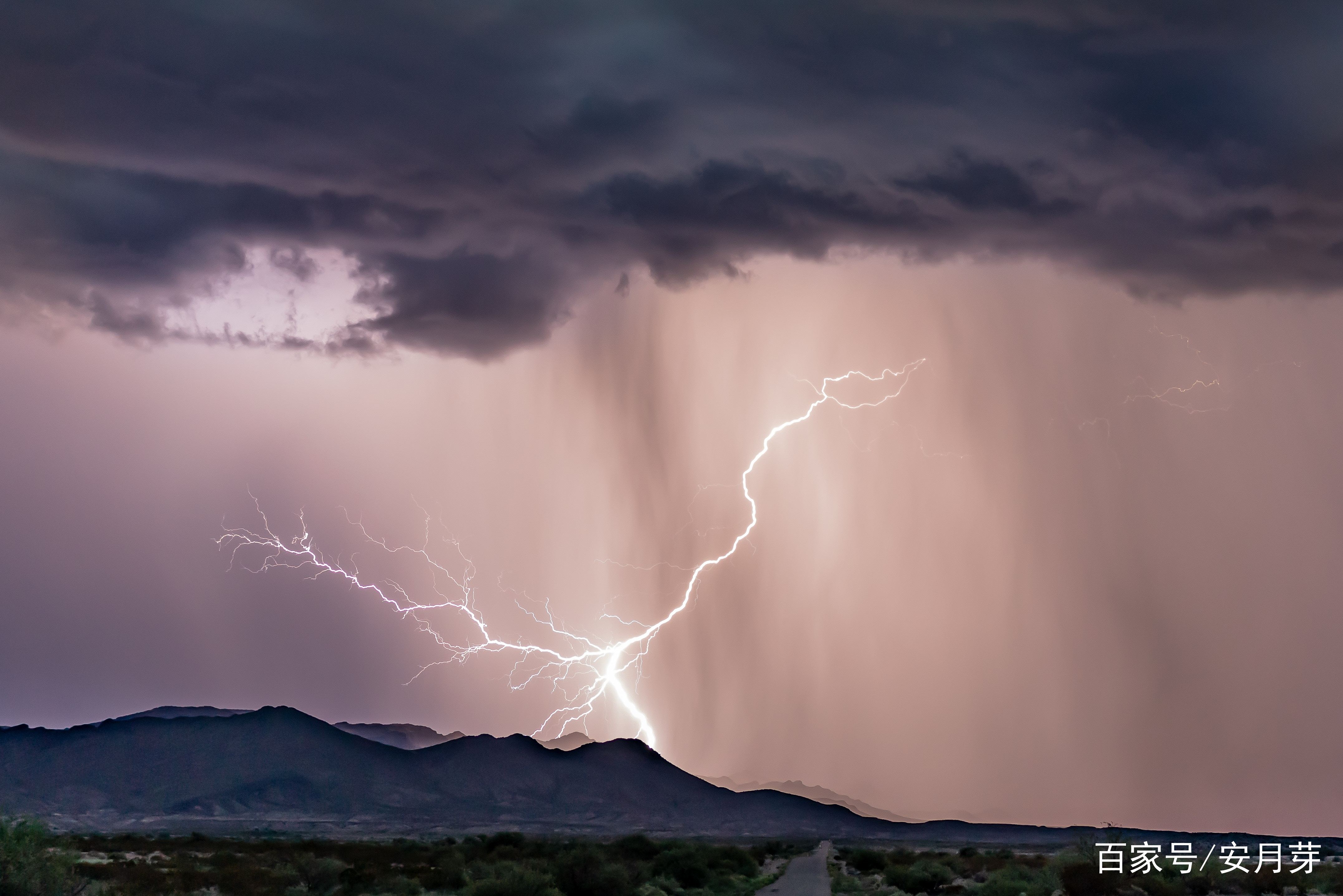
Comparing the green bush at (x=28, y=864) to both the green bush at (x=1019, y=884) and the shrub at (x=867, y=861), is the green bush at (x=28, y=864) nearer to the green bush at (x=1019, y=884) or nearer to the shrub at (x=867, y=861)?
the green bush at (x=1019, y=884)

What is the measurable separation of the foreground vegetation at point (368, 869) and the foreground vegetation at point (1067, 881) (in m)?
4.59

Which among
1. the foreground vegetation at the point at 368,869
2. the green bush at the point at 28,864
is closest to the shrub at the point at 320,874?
the foreground vegetation at the point at 368,869

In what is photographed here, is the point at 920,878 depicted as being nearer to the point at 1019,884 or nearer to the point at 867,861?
the point at 1019,884

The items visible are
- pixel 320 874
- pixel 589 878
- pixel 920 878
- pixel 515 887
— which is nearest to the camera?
pixel 515 887

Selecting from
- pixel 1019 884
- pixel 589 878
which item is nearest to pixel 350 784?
pixel 589 878

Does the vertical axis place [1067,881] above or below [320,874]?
above

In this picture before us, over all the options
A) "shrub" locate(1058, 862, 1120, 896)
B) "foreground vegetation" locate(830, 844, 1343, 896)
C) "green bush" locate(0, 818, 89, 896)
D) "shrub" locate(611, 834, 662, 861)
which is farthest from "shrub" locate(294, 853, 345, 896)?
"shrub" locate(1058, 862, 1120, 896)

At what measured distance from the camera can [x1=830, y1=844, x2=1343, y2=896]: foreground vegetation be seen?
31188mm

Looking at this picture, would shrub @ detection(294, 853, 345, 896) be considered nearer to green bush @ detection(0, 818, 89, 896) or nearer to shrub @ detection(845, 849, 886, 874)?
green bush @ detection(0, 818, 89, 896)

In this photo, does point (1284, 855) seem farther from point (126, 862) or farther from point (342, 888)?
point (126, 862)

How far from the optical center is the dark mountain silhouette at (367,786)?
4877 inches

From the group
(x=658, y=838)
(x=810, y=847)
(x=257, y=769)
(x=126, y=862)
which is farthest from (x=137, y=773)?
(x=126, y=862)

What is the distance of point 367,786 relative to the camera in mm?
134250

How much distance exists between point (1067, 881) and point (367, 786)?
114978mm
